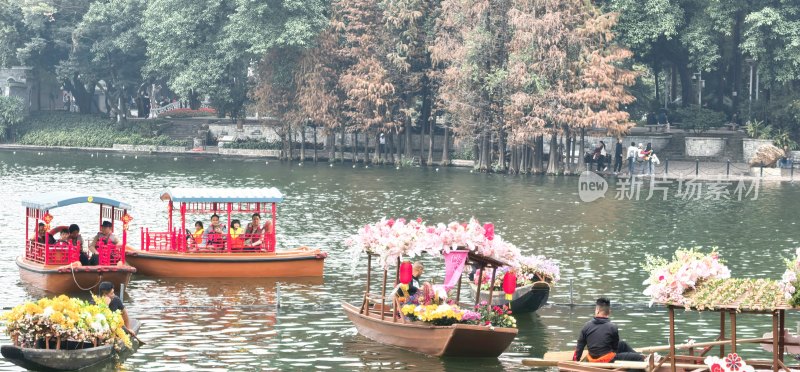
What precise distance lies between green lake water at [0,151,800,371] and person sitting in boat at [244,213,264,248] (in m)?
1.24

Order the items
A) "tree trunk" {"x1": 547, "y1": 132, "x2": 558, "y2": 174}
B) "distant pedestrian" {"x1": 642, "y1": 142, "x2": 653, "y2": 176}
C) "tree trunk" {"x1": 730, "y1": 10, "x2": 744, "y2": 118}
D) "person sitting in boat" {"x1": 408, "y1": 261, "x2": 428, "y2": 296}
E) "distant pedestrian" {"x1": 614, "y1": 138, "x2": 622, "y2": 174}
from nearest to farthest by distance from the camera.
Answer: "person sitting in boat" {"x1": 408, "y1": 261, "x2": 428, "y2": 296}, "distant pedestrian" {"x1": 642, "y1": 142, "x2": 653, "y2": 176}, "tree trunk" {"x1": 547, "y1": 132, "x2": 558, "y2": 174}, "distant pedestrian" {"x1": 614, "y1": 138, "x2": 622, "y2": 174}, "tree trunk" {"x1": 730, "y1": 10, "x2": 744, "y2": 118}

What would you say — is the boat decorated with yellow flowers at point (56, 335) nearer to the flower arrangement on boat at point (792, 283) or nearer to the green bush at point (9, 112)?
the flower arrangement on boat at point (792, 283)

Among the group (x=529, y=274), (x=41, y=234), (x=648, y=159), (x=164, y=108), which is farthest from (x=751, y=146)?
(x=164, y=108)

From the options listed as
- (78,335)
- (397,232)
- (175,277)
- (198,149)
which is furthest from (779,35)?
(78,335)

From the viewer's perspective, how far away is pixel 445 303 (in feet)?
84.3

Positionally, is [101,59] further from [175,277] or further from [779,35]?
[175,277]

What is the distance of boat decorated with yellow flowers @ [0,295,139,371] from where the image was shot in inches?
926

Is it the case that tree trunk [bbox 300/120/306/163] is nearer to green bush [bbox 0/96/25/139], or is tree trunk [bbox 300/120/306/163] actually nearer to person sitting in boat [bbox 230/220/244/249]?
green bush [bbox 0/96/25/139]

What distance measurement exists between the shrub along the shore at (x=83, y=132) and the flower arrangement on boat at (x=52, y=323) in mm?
76011

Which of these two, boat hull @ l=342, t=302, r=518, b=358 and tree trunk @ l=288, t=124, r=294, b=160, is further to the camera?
tree trunk @ l=288, t=124, r=294, b=160

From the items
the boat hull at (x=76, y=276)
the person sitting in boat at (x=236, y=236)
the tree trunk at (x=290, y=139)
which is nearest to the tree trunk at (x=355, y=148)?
the tree trunk at (x=290, y=139)

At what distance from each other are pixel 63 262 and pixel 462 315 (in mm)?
12273

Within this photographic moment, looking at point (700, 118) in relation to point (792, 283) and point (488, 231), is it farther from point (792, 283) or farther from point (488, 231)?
point (792, 283)

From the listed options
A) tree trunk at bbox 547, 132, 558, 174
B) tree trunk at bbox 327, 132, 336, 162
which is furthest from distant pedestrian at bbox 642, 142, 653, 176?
tree trunk at bbox 327, 132, 336, 162
